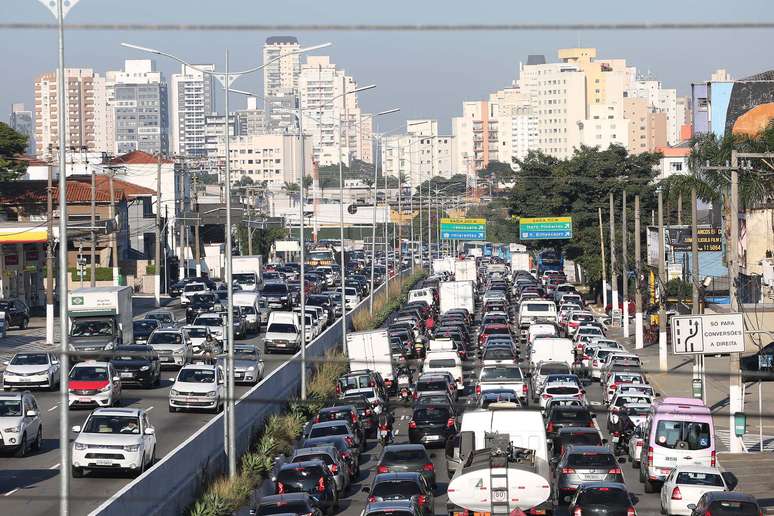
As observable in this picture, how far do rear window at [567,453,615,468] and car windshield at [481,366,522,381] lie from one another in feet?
45.8

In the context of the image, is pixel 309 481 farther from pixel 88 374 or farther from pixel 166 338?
pixel 166 338

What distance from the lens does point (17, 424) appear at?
3139cm

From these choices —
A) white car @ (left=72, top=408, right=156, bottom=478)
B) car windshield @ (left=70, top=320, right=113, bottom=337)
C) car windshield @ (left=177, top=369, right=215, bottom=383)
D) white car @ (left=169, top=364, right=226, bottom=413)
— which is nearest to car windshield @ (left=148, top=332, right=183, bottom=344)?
car windshield @ (left=70, top=320, right=113, bottom=337)

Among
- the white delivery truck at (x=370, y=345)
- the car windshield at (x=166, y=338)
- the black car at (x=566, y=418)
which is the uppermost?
the car windshield at (x=166, y=338)

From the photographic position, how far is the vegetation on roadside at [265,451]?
83.8 feet

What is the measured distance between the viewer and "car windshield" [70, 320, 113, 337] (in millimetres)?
47781

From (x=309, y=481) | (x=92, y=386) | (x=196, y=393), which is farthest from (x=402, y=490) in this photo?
(x=92, y=386)

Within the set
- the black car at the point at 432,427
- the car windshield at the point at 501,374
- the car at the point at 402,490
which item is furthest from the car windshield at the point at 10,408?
the car windshield at the point at 501,374

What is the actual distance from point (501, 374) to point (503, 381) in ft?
4.63

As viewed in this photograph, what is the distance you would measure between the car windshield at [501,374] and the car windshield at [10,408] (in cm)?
1530

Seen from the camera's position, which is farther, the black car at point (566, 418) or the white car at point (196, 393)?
the white car at point (196, 393)

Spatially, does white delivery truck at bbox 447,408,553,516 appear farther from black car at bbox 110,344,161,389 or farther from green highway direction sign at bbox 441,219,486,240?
green highway direction sign at bbox 441,219,486,240

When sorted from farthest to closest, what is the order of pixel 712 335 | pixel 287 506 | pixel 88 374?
pixel 88 374 < pixel 712 335 < pixel 287 506

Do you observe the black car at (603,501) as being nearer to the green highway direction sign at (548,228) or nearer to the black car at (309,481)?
the black car at (309,481)
